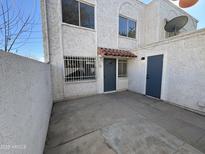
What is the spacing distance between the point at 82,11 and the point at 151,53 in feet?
15.8

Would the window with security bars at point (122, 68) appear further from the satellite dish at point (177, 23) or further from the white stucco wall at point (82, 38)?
the satellite dish at point (177, 23)

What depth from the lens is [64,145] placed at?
2.38 meters

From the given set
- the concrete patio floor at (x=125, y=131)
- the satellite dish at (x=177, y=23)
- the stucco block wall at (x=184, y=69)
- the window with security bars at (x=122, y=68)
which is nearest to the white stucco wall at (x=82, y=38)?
the window with security bars at (x=122, y=68)

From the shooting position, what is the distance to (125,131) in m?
2.86

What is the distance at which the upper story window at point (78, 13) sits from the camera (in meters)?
5.42

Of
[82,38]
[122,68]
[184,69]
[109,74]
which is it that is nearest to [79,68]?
[82,38]

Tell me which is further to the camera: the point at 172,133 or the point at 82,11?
the point at 82,11

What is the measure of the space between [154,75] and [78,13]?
18.8 feet

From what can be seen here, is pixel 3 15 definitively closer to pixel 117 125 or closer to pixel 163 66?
pixel 117 125

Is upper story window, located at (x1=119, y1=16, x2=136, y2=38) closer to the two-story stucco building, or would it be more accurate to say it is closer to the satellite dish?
the two-story stucco building

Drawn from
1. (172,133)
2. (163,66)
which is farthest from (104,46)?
(172,133)

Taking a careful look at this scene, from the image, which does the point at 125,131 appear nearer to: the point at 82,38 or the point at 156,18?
the point at 82,38

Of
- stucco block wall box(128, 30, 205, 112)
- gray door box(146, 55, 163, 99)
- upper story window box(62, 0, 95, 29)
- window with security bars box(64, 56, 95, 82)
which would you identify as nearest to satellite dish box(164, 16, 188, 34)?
stucco block wall box(128, 30, 205, 112)

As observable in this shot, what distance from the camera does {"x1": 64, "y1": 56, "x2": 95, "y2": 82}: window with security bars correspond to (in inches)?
223
